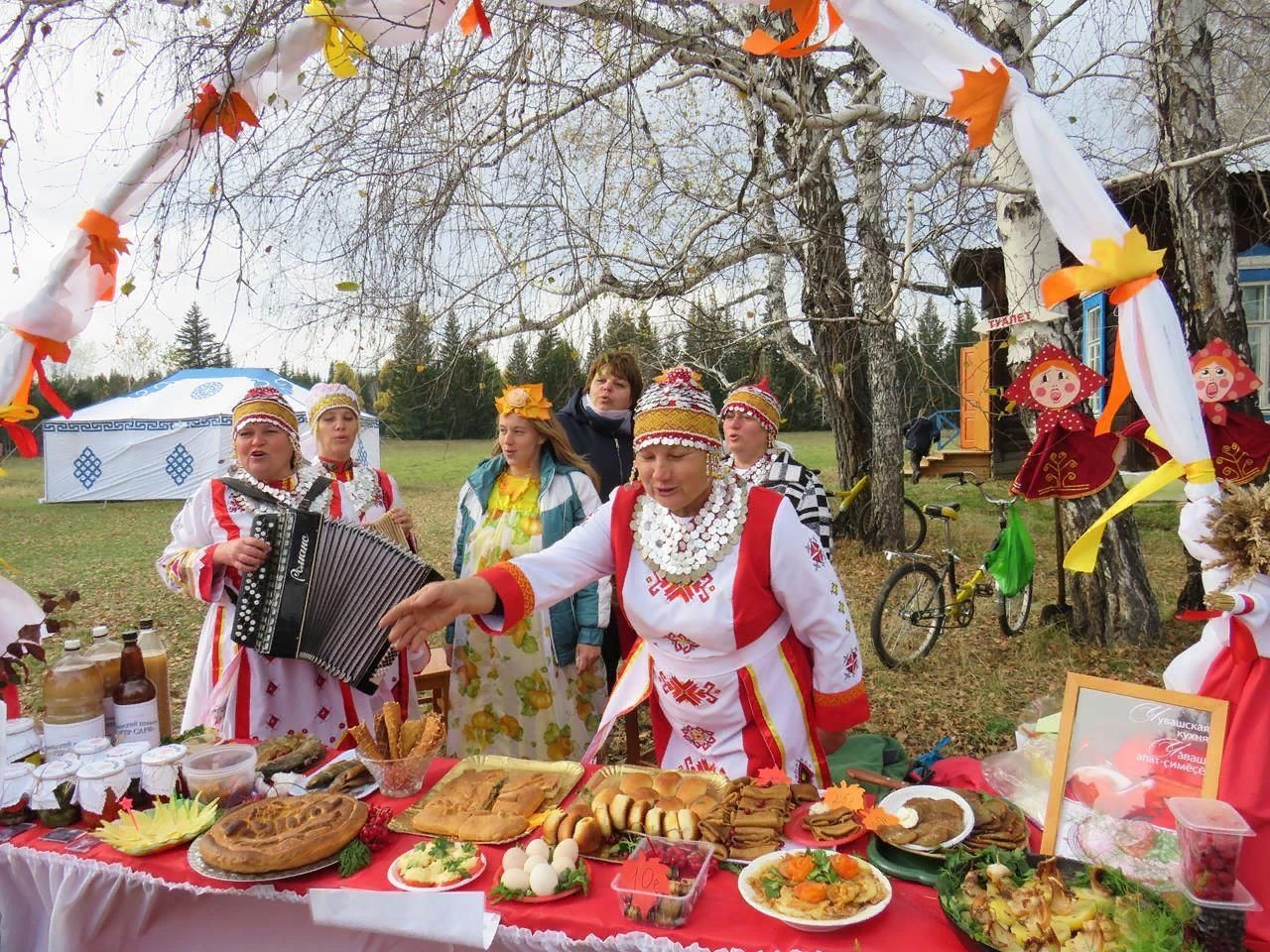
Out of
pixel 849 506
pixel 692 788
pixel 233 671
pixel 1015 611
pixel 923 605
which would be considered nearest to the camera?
pixel 692 788

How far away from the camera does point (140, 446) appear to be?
20.2 metres

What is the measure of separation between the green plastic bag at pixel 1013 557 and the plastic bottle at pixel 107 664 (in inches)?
236

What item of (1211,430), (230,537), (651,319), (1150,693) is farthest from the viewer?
(651,319)

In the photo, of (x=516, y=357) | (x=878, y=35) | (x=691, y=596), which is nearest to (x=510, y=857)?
(x=691, y=596)

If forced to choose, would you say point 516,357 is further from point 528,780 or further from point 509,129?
point 528,780

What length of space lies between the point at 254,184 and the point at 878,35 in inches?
115

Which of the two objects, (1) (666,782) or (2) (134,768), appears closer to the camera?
(1) (666,782)

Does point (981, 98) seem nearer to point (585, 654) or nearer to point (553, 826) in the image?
point (553, 826)

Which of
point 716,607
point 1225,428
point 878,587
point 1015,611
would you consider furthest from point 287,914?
point 878,587

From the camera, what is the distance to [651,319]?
6328 mm

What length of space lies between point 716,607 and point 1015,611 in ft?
19.7

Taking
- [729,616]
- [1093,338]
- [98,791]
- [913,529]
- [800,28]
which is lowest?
[913,529]

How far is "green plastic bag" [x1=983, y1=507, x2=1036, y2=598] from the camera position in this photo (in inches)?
252

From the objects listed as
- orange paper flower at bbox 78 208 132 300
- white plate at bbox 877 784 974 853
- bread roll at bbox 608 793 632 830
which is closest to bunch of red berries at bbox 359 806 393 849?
bread roll at bbox 608 793 632 830
